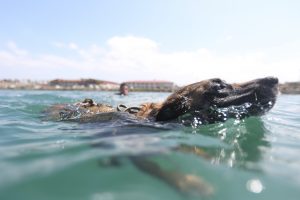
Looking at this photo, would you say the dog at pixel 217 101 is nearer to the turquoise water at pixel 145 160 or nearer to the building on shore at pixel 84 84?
the turquoise water at pixel 145 160

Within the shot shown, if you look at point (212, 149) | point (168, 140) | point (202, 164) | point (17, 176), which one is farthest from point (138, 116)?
point (17, 176)

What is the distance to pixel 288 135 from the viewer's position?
6223 mm

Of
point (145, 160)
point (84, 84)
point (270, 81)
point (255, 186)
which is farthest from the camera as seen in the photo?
point (84, 84)

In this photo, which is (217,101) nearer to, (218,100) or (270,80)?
(218,100)

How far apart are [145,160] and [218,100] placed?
2524mm

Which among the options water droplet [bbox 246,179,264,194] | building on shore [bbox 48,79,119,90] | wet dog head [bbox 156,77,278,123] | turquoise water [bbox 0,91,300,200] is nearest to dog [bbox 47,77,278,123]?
wet dog head [bbox 156,77,278,123]

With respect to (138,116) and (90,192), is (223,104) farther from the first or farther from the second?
(90,192)

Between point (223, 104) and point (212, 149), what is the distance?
5.29 ft

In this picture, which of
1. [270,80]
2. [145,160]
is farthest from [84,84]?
[145,160]

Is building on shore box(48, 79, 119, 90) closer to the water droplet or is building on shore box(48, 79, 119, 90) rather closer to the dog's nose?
the dog's nose

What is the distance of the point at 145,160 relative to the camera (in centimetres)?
369

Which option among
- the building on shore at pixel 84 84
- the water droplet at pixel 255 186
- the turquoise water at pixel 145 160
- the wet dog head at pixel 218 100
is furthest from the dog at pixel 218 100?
the building on shore at pixel 84 84

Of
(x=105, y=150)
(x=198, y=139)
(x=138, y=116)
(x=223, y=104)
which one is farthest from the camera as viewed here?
(x=138, y=116)

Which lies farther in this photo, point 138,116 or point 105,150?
point 138,116
